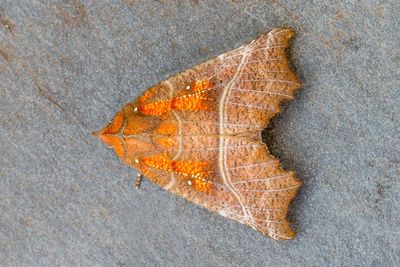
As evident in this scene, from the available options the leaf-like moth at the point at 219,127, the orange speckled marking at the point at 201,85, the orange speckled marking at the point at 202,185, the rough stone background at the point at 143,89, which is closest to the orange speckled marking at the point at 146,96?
the leaf-like moth at the point at 219,127

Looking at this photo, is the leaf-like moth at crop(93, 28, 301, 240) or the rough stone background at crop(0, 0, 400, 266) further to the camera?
the rough stone background at crop(0, 0, 400, 266)

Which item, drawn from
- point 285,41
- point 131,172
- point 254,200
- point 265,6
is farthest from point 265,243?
point 265,6

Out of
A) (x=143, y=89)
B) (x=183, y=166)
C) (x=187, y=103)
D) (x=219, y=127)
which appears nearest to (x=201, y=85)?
(x=187, y=103)

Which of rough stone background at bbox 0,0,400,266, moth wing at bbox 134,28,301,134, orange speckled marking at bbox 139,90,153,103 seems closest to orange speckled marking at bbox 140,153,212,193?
moth wing at bbox 134,28,301,134

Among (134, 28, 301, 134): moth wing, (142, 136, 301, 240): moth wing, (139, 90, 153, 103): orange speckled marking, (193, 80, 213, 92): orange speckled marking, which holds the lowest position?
(142, 136, 301, 240): moth wing

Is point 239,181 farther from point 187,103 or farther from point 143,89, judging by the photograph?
point 143,89

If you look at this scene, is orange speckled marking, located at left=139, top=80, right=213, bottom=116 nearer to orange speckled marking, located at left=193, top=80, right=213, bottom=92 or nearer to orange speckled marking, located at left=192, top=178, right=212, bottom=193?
orange speckled marking, located at left=193, top=80, right=213, bottom=92

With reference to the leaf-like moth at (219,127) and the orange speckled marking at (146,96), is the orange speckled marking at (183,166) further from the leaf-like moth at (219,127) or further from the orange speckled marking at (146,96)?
the orange speckled marking at (146,96)
